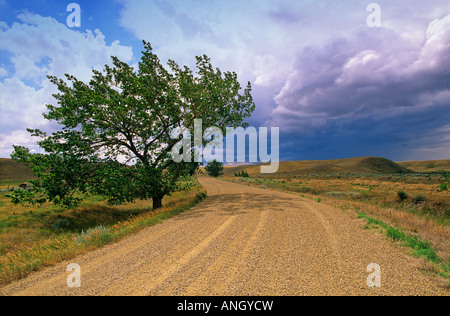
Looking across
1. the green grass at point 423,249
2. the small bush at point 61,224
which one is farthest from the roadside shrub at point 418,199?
the small bush at point 61,224

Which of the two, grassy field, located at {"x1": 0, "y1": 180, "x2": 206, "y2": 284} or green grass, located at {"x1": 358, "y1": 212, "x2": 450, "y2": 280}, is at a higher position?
green grass, located at {"x1": 358, "y1": 212, "x2": 450, "y2": 280}

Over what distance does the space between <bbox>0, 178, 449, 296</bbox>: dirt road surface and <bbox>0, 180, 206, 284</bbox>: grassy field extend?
0.62m

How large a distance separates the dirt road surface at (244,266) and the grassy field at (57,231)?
0.62m

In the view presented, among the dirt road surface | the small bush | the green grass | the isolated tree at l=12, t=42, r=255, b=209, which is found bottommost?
the small bush

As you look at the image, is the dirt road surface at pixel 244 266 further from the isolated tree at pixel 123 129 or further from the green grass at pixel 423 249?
the isolated tree at pixel 123 129

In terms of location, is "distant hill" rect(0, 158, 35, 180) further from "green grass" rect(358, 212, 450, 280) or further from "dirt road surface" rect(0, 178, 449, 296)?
"green grass" rect(358, 212, 450, 280)

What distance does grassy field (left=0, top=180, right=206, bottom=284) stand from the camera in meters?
6.08

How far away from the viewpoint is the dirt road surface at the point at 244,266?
401 centimetres

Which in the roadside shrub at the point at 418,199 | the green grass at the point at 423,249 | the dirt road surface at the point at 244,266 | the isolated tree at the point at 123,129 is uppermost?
the isolated tree at the point at 123,129

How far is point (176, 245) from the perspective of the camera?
6.74m

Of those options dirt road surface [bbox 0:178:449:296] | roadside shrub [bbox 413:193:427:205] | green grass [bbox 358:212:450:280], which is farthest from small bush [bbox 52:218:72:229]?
roadside shrub [bbox 413:193:427:205]

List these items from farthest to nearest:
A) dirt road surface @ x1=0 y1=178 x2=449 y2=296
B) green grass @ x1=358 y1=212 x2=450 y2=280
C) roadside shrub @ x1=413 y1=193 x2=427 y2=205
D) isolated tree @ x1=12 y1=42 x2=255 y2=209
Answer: roadside shrub @ x1=413 y1=193 x2=427 y2=205, isolated tree @ x1=12 y1=42 x2=255 y2=209, green grass @ x1=358 y1=212 x2=450 y2=280, dirt road surface @ x1=0 y1=178 x2=449 y2=296
